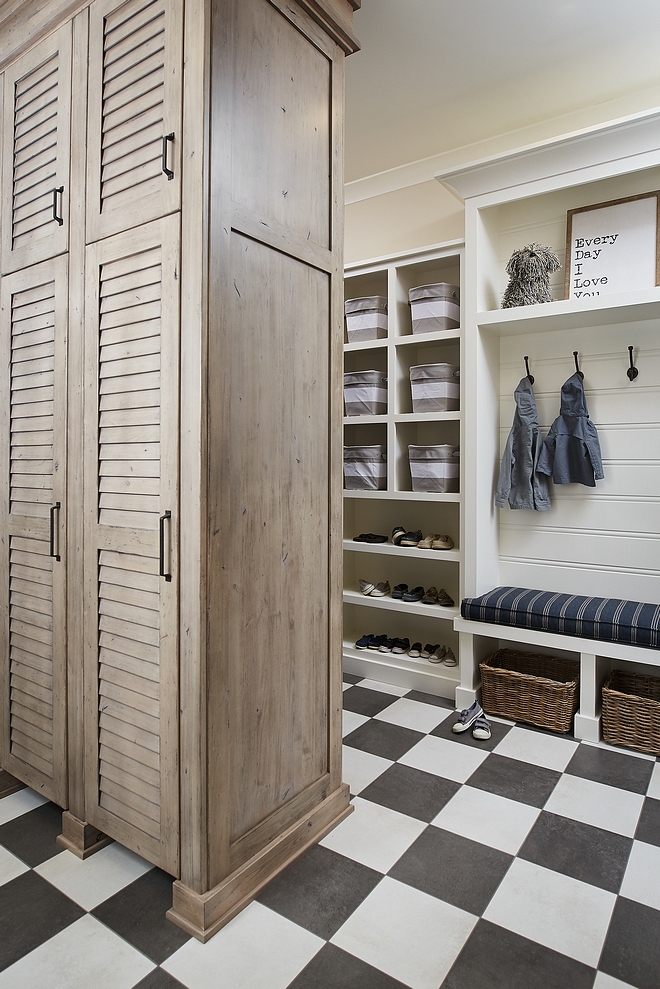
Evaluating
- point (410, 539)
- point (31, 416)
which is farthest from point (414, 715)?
point (31, 416)

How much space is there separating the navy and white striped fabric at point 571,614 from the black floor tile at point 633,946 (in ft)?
3.53

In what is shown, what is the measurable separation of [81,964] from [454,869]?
1011 mm

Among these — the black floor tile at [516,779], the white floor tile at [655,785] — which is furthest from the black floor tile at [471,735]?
the white floor tile at [655,785]

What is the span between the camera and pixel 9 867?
5.90 feet

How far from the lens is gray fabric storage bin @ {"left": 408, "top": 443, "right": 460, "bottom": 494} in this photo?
309 cm

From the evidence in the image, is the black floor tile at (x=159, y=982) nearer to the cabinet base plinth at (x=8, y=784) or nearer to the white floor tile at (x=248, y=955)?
the white floor tile at (x=248, y=955)

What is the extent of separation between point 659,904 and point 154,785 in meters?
1.40

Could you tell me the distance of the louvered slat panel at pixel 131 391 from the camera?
163 cm

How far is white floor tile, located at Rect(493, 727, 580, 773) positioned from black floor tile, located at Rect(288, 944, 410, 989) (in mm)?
1233

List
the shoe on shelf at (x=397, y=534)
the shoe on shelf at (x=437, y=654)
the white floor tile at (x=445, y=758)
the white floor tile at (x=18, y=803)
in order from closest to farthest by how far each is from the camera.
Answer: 1. the white floor tile at (x=18, y=803)
2. the white floor tile at (x=445, y=758)
3. the shoe on shelf at (x=437, y=654)
4. the shoe on shelf at (x=397, y=534)

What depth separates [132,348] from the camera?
169 centimetres

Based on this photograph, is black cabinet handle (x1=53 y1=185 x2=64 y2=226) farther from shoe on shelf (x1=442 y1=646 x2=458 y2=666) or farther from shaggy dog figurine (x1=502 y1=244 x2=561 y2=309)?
shoe on shelf (x1=442 y1=646 x2=458 y2=666)

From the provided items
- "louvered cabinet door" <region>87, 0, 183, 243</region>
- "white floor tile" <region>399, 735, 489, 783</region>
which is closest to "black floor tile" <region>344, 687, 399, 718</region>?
"white floor tile" <region>399, 735, 489, 783</region>

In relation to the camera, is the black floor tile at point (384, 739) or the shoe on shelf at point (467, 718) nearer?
the black floor tile at point (384, 739)
